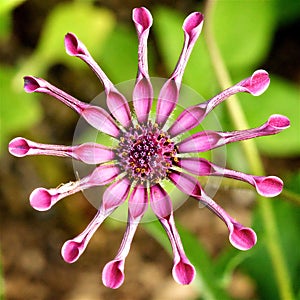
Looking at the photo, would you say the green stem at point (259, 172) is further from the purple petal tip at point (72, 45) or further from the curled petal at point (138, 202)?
the purple petal tip at point (72, 45)

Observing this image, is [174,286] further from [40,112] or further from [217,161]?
[217,161]

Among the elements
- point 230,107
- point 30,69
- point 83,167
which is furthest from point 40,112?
point 83,167

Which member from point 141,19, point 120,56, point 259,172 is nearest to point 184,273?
point 141,19

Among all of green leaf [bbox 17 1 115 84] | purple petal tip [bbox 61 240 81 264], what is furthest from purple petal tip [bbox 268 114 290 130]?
green leaf [bbox 17 1 115 84]

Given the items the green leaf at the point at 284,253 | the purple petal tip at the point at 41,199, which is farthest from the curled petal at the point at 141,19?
the green leaf at the point at 284,253

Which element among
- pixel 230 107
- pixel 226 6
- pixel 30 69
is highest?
pixel 226 6
